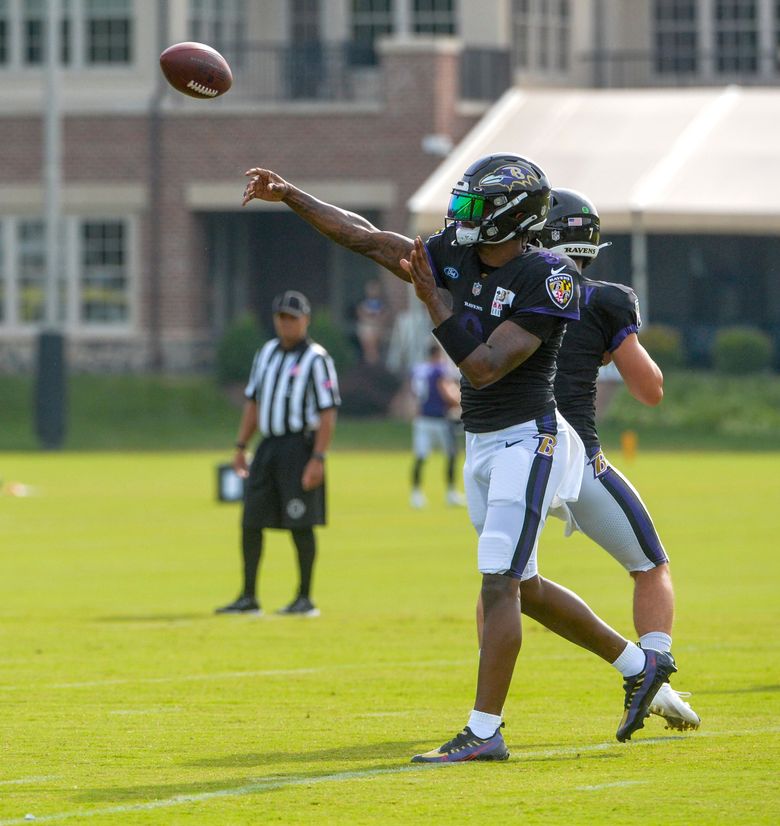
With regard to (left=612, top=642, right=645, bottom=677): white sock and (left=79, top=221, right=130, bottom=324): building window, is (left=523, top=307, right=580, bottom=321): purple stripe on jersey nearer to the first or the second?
(left=612, top=642, right=645, bottom=677): white sock

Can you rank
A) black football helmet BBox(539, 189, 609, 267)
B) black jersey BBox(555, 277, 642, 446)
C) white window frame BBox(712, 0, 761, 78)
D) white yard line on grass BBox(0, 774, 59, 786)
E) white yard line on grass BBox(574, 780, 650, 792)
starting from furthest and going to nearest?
white window frame BBox(712, 0, 761, 78)
black football helmet BBox(539, 189, 609, 267)
black jersey BBox(555, 277, 642, 446)
white yard line on grass BBox(0, 774, 59, 786)
white yard line on grass BBox(574, 780, 650, 792)

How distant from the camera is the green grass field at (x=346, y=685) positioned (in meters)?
6.51

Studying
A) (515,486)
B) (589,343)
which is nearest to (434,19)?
(589,343)

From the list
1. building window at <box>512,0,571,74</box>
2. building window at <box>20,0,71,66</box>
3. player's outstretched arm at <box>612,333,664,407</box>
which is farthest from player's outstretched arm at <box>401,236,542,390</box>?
building window at <box>20,0,71,66</box>

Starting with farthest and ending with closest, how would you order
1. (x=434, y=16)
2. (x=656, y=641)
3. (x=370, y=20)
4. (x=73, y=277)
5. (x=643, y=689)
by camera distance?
1. (x=370, y=20)
2. (x=434, y=16)
3. (x=73, y=277)
4. (x=656, y=641)
5. (x=643, y=689)

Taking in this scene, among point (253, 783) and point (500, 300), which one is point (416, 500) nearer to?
point (500, 300)

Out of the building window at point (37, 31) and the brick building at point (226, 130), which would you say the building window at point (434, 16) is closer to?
the brick building at point (226, 130)

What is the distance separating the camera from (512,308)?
7250 millimetres

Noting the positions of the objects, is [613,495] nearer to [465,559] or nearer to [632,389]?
[632,389]

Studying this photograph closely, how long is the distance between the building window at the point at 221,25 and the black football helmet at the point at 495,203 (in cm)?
3295

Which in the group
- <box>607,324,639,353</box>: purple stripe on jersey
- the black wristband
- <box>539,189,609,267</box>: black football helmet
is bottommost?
<box>607,324,639,353</box>: purple stripe on jersey

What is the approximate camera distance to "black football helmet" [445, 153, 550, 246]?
23.9 ft

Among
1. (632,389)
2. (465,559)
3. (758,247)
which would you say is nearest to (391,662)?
(632,389)

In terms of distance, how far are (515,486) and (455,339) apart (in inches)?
24.1
